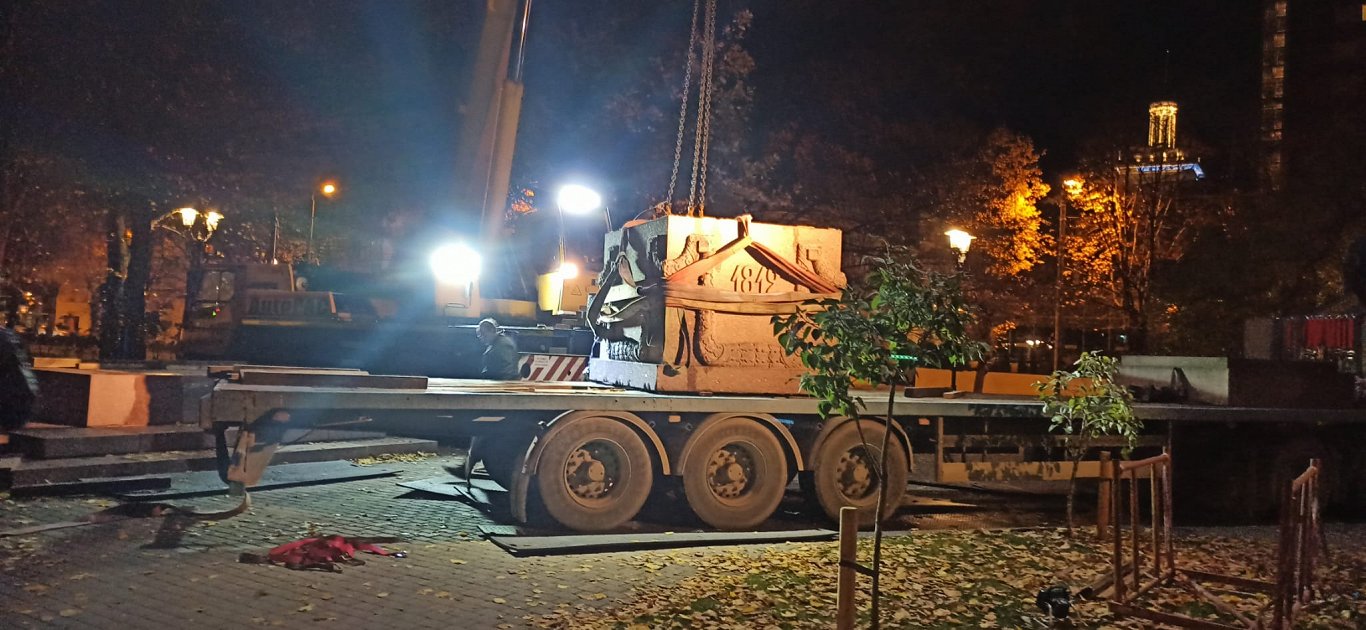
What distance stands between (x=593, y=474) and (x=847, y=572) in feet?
15.5

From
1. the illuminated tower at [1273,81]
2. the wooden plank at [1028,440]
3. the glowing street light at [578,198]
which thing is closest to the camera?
the wooden plank at [1028,440]

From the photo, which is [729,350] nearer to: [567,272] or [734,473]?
[734,473]

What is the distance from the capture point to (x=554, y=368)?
1384 cm

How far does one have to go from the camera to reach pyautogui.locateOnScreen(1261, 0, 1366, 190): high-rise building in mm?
27922

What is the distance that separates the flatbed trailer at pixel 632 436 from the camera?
8594 mm

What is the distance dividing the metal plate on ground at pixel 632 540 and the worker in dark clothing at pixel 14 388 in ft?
19.1

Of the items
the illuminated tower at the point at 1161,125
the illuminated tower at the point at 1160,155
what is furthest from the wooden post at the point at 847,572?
the illuminated tower at the point at 1161,125

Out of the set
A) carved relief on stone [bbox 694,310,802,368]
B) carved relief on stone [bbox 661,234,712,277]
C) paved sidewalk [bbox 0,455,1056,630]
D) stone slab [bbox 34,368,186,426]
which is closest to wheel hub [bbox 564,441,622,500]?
paved sidewalk [bbox 0,455,1056,630]

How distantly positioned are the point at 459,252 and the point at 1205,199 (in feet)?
86.2

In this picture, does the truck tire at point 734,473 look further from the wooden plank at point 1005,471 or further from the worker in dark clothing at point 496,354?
the worker in dark clothing at point 496,354

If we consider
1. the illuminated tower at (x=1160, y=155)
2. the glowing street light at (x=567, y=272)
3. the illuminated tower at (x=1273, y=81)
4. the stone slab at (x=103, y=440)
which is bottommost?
the stone slab at (x=103, y=440)

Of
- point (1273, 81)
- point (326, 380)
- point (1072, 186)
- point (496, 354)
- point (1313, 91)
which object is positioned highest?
point (1313, 91)

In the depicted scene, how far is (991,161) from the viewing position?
87.5 feet

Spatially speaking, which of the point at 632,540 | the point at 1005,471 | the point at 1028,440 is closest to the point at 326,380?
the point at 632,540
